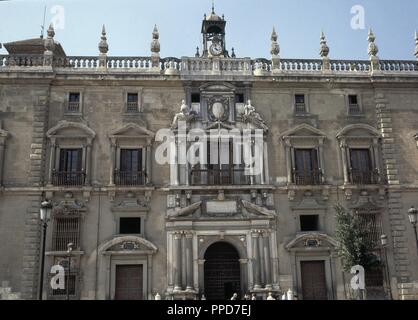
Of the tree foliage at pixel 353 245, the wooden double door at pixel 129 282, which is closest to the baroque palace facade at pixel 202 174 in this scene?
the wooden double door at pixel 129 282

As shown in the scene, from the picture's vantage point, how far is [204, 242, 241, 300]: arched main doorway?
848 inches

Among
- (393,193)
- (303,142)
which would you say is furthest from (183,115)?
(393,193)

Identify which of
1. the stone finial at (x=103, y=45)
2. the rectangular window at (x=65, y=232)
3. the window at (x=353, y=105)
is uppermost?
the stone finial at (x=103, y=45)

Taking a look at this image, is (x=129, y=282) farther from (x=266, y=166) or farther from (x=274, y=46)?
(x=274, y=46)

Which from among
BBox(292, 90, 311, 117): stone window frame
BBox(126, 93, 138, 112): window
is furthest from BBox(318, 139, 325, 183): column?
BBox(126, 93, 138, 112): window

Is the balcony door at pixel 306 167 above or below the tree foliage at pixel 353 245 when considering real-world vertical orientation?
above

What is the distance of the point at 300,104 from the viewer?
24344mm

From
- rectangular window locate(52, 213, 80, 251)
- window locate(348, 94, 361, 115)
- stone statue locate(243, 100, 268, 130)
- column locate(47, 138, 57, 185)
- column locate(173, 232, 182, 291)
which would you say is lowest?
column locate(173, 232, 182, 291)

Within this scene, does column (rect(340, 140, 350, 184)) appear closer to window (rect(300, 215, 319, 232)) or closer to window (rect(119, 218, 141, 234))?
window (rect(300, 215, 319, 232))

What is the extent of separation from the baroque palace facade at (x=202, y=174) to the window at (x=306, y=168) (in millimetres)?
51

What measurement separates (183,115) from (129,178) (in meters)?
3.92

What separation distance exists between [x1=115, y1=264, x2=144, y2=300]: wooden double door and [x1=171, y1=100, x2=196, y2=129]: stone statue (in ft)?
22.3

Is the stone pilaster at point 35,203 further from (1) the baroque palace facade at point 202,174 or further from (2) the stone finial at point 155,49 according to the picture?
(2) the stone finial at point 155,49

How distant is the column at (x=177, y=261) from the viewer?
2092cm
